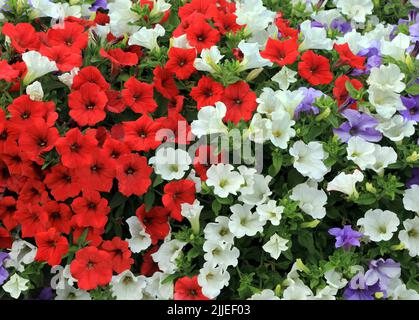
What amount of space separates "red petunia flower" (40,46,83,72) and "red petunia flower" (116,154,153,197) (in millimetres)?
510

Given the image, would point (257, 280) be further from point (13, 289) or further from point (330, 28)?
point (330, 28)

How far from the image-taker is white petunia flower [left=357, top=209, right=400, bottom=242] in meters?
2.62

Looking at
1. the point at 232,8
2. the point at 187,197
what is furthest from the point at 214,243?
the point at 232,8

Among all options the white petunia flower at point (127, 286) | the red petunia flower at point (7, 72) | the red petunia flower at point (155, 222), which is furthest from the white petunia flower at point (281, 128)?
the red petunia flower at point (7, 72)

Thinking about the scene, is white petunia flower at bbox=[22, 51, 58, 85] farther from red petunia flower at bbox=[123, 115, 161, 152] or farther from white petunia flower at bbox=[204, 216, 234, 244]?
white petunia flower at bbox=[204, 216, 234, 244]

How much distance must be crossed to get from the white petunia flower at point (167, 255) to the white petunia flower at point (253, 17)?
114 cm

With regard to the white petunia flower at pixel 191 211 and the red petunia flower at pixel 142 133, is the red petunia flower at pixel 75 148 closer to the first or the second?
the red petunia flower at pixel 142 133

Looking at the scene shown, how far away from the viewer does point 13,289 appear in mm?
2654

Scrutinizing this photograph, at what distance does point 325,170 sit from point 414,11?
1668 millimetres

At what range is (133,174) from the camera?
8.63 feet

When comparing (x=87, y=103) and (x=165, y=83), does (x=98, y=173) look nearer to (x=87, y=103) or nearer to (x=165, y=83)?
(x=87, y=103)

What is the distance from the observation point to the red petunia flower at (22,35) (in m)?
2.88

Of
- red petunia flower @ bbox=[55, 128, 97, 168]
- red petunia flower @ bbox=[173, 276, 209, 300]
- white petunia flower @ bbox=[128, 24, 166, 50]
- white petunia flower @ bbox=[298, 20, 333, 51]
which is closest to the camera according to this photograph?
red petunia flower @ bbox=[55, 128, 97, 168]

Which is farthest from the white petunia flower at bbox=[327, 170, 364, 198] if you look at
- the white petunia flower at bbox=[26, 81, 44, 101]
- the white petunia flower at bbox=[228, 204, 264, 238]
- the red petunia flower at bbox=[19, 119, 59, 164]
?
the white petunia flower at bbox=[26, 81, 44, 101]
